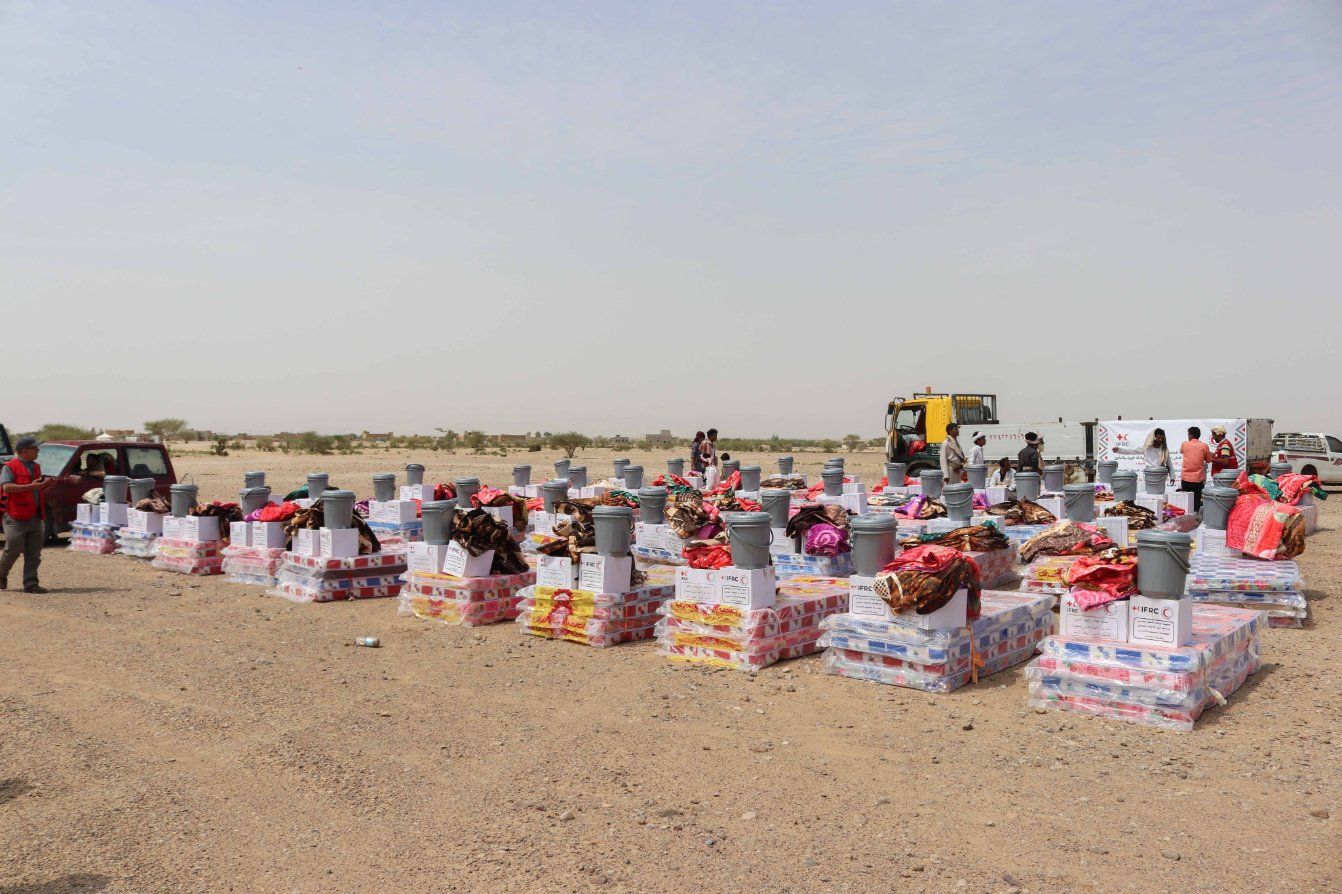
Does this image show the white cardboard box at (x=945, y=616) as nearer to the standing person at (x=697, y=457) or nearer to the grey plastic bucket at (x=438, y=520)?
the grey plastic bucket at (x=438, y=520)

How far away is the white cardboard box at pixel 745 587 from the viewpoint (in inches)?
286

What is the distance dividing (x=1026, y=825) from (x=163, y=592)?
943 cm

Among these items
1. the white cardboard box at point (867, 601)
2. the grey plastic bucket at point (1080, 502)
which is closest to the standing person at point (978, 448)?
the grey plastic bucket at point (1080, 502)

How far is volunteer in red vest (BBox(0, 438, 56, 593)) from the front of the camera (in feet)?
33.4

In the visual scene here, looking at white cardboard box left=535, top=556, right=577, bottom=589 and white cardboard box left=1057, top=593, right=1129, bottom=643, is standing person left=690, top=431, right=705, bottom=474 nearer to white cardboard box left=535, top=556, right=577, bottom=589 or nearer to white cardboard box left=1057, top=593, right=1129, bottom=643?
white cardboard box left=535, top=556, right=577, bottom=589

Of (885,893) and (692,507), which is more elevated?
(692,507)

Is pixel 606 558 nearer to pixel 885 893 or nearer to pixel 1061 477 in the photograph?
pixel 885 893

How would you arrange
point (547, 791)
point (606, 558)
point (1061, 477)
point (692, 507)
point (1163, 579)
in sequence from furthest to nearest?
point (1061, 477) → point (692, 507) → point (606, 558) → point (1163, 579) → point (547, 791)

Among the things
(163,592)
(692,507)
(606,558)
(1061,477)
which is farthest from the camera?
(1061,477)

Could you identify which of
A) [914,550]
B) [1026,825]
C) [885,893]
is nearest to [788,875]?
[885,893]

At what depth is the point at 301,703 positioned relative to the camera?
6477 millimetres

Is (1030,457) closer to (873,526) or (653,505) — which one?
(653,505)

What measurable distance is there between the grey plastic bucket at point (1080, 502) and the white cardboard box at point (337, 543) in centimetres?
Answer: 761

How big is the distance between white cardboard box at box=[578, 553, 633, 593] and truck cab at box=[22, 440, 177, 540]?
353 inches
